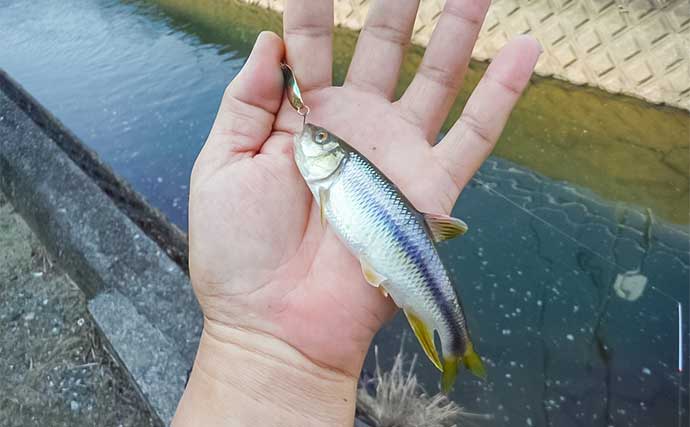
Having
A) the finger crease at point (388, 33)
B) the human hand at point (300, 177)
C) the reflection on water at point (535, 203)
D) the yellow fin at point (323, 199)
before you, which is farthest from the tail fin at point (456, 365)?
the reflection on water at point (535, 203)

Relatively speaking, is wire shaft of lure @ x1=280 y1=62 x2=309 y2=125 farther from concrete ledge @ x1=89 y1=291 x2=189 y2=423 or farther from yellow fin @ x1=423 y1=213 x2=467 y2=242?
concrete ledge @ x1=89 y1=291 x2=189 y2=423

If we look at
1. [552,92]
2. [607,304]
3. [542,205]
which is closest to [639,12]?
[552,92]

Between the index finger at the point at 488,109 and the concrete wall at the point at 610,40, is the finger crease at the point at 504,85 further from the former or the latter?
the concrete wall at the point at 610,40

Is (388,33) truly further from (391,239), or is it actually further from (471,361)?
(471,361)

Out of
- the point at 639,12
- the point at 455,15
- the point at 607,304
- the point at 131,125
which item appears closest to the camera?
the point at 455,15

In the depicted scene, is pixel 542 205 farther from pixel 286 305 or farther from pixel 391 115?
pixel 286 305

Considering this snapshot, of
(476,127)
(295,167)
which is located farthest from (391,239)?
(476,127)

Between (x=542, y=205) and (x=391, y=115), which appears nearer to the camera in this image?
(x=391, y=115)
